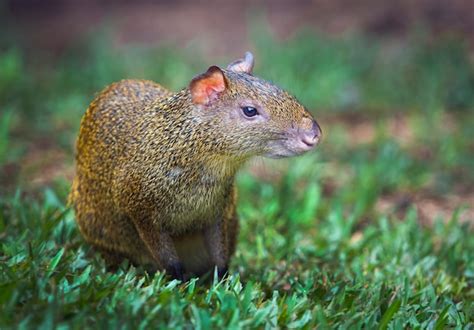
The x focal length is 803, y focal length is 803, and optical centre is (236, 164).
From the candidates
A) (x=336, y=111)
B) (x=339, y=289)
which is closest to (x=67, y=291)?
(x=339, y=289)

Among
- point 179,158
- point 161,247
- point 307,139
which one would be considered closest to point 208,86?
point 179,158

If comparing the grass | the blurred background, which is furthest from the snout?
the blurred background

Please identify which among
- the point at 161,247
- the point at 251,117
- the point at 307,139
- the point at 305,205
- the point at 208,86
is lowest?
the point at 305,205

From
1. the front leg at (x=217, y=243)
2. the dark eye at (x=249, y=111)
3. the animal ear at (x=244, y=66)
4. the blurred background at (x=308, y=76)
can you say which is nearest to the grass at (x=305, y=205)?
the blurred background at (x=308, y=76)

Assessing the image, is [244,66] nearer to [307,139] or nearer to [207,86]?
[207,86]

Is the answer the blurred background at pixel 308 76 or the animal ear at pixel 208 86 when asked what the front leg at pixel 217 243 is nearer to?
the animal ear at pixel 208 86

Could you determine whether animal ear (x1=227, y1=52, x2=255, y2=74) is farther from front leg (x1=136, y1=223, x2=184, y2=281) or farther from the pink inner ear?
front leg (x1=136, y1=223, x2=184, y2=281)
